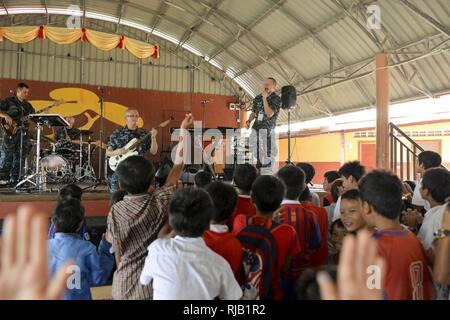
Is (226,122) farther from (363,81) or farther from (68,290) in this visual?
(68,290)

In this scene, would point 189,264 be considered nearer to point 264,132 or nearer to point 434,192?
point 434,192

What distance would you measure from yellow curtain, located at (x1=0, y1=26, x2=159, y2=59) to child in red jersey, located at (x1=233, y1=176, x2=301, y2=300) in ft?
24.0

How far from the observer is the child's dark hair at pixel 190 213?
1364mm

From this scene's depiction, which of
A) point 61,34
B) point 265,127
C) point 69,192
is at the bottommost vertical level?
point 69,192

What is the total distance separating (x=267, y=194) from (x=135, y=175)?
0.63 m

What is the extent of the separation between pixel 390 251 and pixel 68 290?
4.40ft

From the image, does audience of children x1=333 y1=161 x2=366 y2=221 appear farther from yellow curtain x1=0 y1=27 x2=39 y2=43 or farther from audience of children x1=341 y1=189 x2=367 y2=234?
yellow curtain x1=0 y1=27 x2=39 y2=43

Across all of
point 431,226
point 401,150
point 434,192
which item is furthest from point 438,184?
point 401,150

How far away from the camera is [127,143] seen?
4.14m

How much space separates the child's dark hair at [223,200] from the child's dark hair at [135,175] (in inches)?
11.9

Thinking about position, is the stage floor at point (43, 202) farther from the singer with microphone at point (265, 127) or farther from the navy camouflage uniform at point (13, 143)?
the singer with microphone at point (265, 127)

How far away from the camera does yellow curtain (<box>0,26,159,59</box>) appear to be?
762 centimetres

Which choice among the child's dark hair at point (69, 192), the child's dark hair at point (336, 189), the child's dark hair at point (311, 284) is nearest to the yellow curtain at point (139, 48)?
the child's dark hair at point (69, 192)

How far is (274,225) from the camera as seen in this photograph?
5.89 ft
